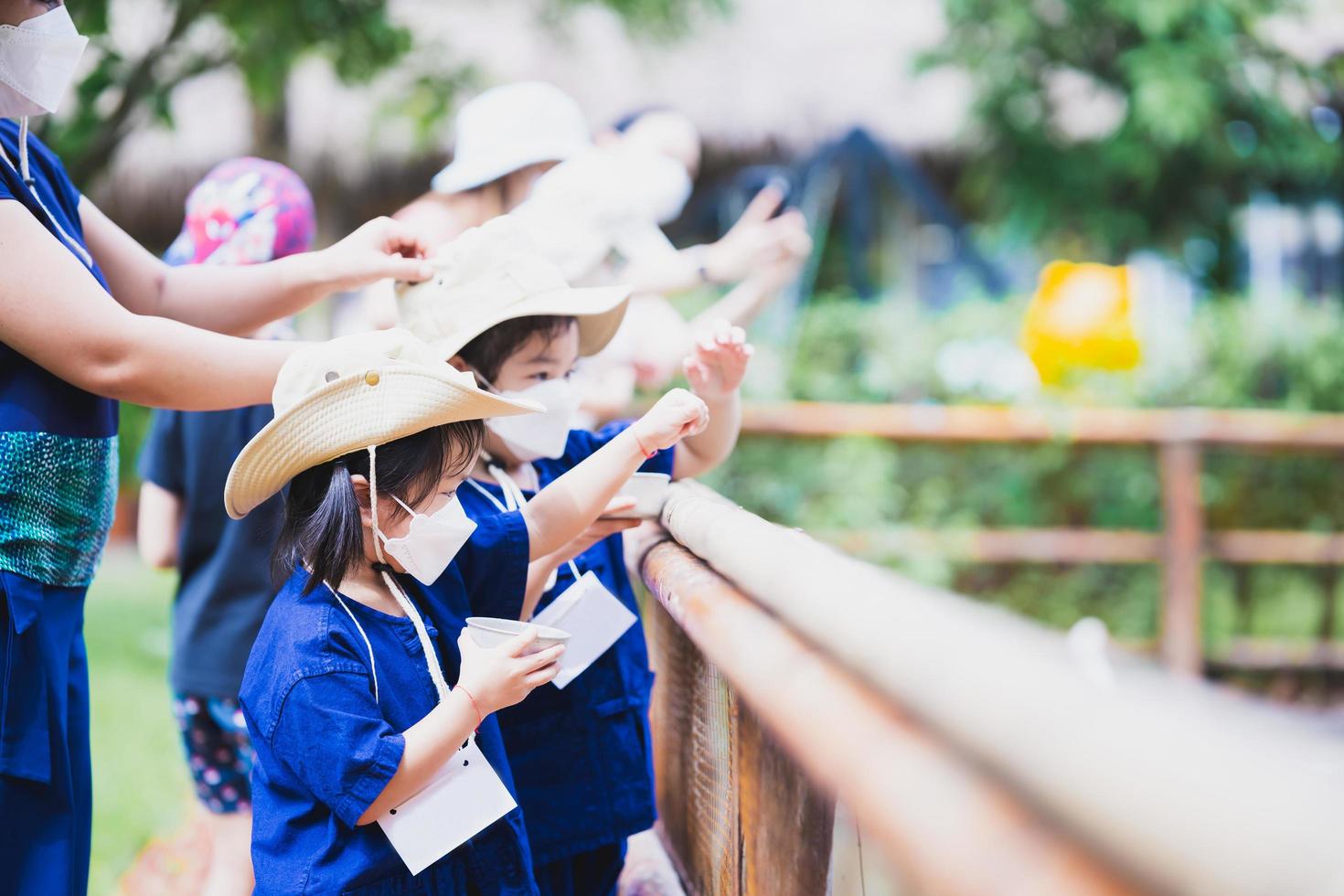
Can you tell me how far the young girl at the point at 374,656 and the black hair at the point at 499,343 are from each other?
12.2 inches

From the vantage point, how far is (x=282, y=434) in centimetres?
148

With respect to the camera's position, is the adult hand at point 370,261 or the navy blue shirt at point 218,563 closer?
the adult hand at point 370,261

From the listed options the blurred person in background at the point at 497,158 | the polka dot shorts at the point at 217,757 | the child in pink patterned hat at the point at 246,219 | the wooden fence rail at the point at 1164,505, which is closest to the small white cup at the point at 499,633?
the polka dot shorts at the point at 217,757

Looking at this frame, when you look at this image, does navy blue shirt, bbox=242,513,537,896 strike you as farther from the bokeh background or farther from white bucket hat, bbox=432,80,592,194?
the bokeh background

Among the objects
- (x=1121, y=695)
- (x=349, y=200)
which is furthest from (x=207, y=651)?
(x=349, y=200)

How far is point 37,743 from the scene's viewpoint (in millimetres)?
1498

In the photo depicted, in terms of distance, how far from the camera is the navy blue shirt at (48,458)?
150cm

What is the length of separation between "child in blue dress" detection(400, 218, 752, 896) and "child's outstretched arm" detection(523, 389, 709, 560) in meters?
0.03

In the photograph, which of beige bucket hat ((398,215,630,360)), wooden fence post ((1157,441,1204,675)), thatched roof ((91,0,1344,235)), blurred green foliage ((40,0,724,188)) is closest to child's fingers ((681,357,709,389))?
beige bucket hat ((398,215,630,360))

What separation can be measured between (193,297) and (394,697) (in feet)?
2.70

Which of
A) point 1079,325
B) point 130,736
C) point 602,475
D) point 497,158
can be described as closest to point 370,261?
point 602,475

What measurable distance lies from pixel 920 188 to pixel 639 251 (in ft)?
22.1

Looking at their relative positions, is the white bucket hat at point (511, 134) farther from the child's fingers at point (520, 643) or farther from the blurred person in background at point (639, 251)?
the child's fingers at point (520, 643)

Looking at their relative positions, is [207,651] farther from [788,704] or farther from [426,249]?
[788,704]
